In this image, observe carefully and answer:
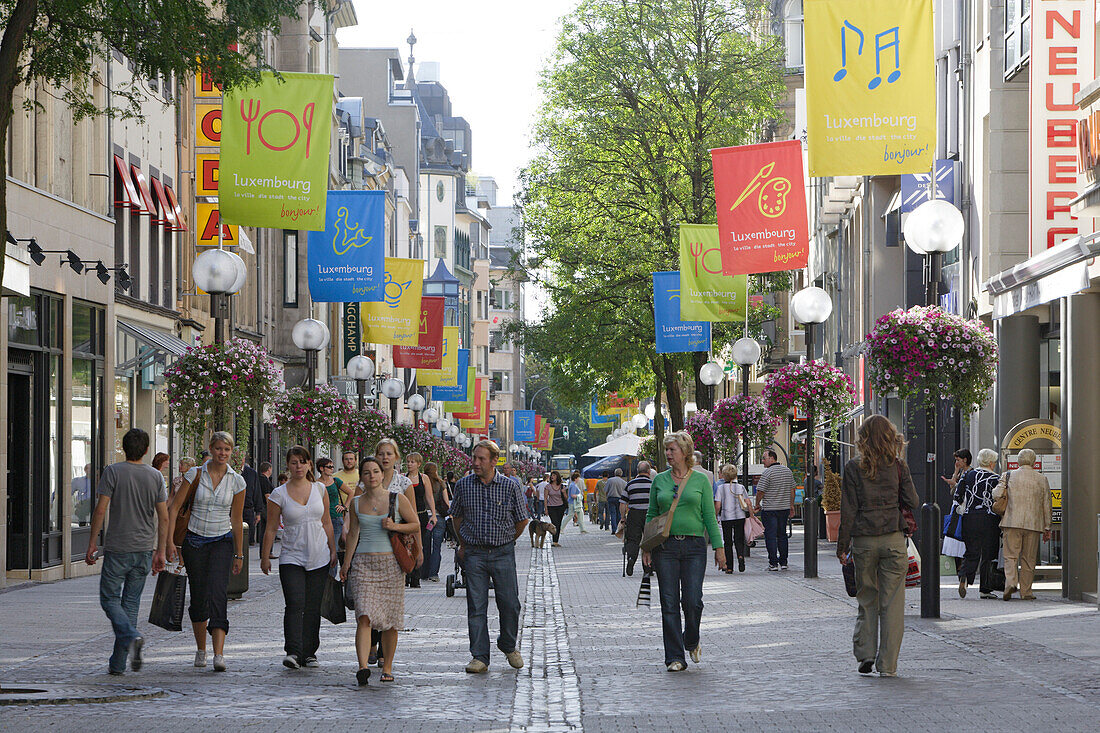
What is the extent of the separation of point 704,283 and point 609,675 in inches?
721

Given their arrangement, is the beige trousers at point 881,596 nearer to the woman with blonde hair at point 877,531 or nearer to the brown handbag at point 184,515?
the woman with blonde hair at point 877,531

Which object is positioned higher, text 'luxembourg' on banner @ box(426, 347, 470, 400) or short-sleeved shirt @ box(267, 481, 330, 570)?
text 'luxembourg' on banner @ box(426, 347, 470, 400)

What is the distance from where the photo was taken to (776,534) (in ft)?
85.7

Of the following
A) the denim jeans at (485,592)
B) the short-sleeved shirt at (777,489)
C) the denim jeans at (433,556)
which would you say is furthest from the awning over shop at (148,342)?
the denim jeans at (485,592)

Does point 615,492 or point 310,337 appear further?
point 615,492

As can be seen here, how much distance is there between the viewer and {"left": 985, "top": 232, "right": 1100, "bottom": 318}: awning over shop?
17.3 meters

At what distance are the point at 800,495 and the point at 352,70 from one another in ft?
181

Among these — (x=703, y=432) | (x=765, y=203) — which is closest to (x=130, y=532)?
(x=765, y=203)

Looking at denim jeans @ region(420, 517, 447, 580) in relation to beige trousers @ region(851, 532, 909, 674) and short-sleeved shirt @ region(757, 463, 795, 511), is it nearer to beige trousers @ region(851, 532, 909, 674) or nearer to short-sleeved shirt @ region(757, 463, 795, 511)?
short-sleeved shirt @ region(757, 463, 795, 511)

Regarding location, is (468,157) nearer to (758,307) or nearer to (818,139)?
(758,307)

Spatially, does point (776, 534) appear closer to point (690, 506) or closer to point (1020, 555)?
point (1020, 555)

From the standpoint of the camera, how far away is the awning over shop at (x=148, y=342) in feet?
91.7

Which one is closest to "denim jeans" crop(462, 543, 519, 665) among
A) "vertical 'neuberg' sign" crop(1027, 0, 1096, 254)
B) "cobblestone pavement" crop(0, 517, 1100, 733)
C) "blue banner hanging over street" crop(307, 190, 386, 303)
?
"cobblestone pavement" crop(0, 517, 1100, 733)

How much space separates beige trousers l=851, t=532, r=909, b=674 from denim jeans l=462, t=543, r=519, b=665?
260cm
